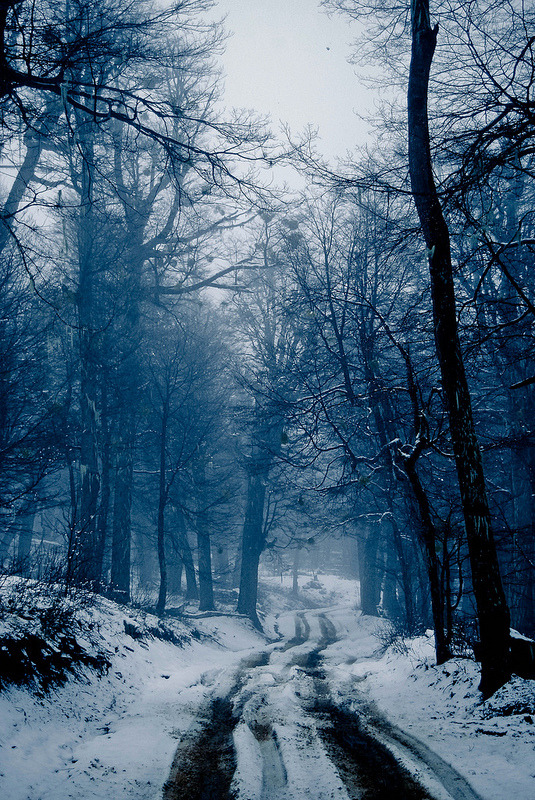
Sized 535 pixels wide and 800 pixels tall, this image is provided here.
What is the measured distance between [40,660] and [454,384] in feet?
17.7

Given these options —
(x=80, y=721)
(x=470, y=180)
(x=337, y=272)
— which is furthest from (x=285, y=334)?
(x=80, y=721)

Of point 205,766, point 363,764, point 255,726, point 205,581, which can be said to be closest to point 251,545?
point 205,581

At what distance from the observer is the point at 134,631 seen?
8.05 meters

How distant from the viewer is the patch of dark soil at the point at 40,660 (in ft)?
14.6

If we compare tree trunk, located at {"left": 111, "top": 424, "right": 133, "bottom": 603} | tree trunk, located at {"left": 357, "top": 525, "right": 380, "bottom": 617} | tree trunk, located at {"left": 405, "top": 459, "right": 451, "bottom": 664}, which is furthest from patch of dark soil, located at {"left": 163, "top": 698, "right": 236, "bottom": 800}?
tree trunk, located at {"left": 357, "top": 525, "right": 380, "bottom": 617}

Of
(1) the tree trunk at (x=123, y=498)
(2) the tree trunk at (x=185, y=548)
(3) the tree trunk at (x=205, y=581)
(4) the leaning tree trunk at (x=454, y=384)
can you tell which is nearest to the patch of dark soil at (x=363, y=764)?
(4) the leaning tree trunk at (x=454, y=384)

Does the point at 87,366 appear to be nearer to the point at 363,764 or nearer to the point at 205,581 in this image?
the point at 205,581

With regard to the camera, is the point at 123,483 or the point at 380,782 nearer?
the point at 380,782

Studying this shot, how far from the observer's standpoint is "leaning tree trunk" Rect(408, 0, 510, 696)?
182 inches

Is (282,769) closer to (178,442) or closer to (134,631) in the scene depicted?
(134,631)

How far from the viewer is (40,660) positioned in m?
4.93

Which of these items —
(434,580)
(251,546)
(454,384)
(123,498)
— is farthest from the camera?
(251,546)

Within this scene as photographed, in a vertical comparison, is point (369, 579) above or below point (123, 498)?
below

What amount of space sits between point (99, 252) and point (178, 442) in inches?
295
